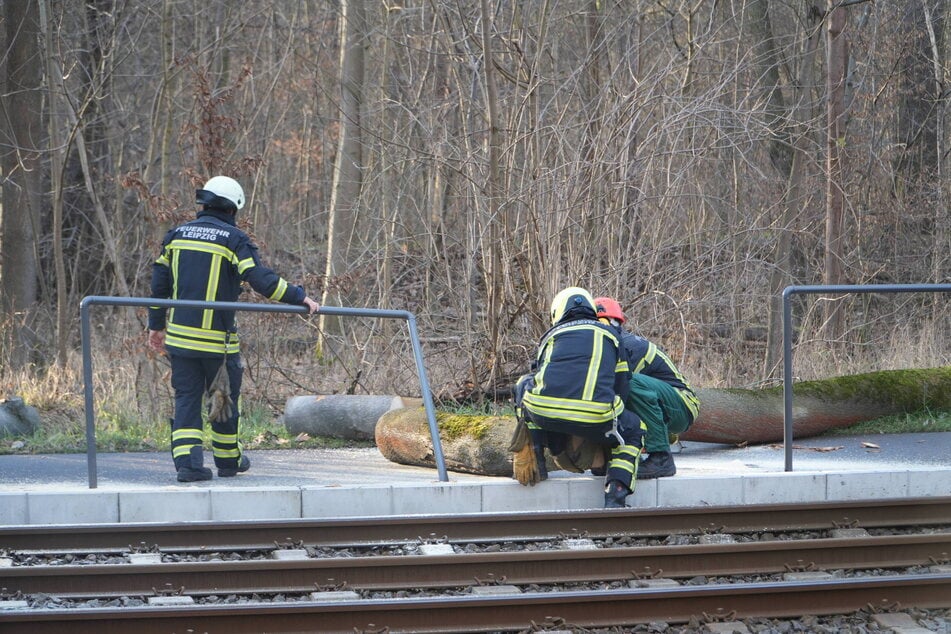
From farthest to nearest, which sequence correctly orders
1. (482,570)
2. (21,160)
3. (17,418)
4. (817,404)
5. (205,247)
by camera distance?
(21,160), (17,418), (817,404), (205,247), (482,570)

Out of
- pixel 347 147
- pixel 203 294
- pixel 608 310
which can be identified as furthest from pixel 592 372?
pixel 347 147

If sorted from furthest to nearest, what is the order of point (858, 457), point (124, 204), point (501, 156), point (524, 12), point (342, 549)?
point (124, 204), point (524, 12), point (501, 156), point (858, 457), point (342, 549)

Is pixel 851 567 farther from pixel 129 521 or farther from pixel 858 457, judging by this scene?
pixel 129 521

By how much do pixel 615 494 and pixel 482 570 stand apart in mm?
1392

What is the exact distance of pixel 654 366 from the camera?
7633 mm

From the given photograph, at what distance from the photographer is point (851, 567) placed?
601 cm

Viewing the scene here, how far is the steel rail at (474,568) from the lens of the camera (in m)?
5.55

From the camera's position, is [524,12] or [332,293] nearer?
[524,12]

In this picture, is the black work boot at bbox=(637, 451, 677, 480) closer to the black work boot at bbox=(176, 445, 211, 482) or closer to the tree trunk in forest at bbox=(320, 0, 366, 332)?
the black work boot at bbox=(176, 445, 211, 482)

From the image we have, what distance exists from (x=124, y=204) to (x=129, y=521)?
14685 mm

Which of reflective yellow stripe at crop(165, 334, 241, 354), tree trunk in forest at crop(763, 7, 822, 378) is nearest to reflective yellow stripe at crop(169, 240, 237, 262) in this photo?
reflective yellow stripe at crop(165, 334, 241, 354)

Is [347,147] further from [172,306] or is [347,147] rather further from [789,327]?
[789,327]

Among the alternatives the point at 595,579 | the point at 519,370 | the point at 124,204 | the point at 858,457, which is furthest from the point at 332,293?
the point at 124,204

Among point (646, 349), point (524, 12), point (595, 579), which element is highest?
point (524, 12)
